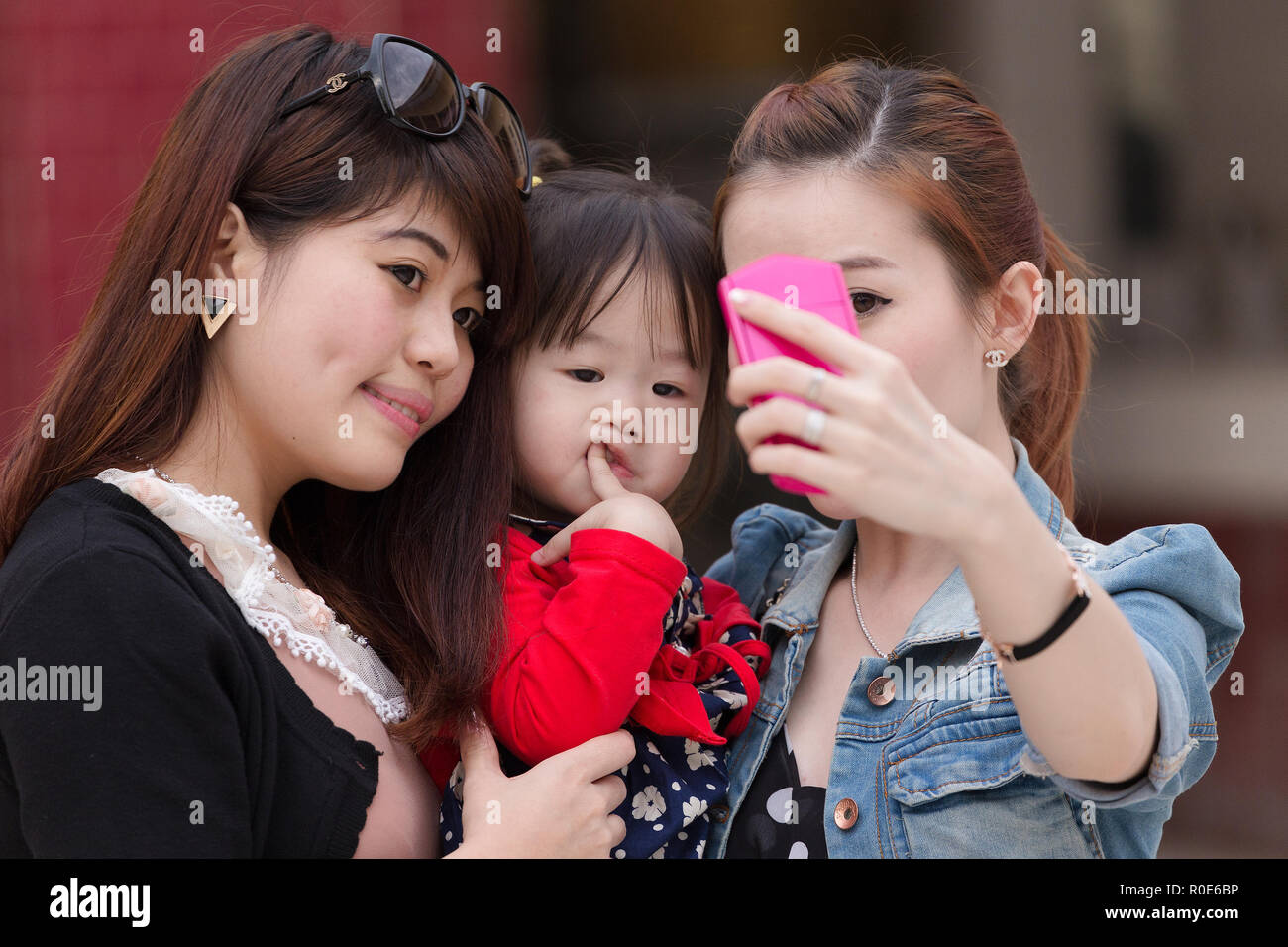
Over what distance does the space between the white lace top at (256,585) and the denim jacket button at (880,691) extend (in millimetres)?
677

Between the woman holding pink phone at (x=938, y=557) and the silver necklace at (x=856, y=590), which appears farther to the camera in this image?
the silver necklace at (x=856, y=590)

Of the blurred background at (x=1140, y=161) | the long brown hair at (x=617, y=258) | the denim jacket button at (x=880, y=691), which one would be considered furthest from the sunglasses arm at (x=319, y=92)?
the blurred background at (x=1140, y=161)

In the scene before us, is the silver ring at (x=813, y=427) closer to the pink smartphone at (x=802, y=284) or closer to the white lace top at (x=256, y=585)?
the pink smartphone at (x=802, y=284)

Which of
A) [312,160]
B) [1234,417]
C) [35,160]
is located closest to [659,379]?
[312,160]

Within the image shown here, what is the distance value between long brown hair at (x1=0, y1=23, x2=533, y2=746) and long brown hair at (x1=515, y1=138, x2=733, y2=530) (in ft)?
0.29

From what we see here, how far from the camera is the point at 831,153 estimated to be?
1.76 m

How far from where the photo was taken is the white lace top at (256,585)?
152cm

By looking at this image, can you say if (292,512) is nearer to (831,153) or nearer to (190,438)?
(190,438)

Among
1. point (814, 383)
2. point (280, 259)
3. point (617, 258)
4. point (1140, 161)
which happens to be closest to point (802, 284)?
point (814, 383)

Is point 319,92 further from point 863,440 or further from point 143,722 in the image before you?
point 863,440

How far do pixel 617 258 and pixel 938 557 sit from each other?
27.5 inches

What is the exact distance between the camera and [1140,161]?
15.1ft

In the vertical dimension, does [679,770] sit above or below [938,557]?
below
